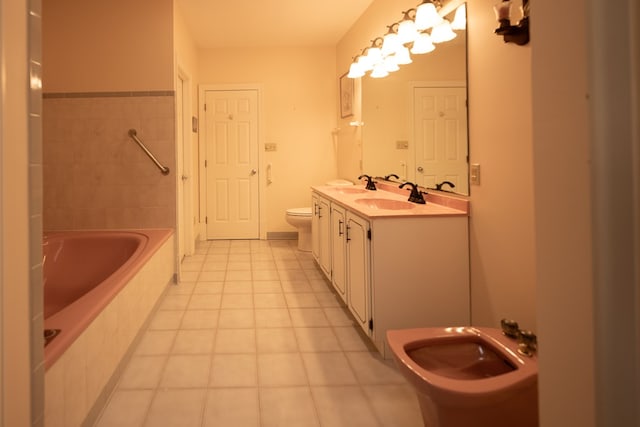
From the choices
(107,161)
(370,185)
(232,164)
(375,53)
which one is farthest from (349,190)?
(232,164)

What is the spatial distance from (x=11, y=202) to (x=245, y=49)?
5.41m

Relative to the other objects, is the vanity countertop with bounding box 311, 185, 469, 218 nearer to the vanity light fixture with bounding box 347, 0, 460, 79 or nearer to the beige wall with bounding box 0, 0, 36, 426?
the vanity light fixture with bounding box 347, 0, 460, 79

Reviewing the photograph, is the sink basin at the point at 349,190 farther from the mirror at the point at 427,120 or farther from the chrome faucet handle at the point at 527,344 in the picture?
the chrome faucet handle at the point at 527,344

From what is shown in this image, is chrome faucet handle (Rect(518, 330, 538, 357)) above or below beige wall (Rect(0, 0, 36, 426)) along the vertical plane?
below

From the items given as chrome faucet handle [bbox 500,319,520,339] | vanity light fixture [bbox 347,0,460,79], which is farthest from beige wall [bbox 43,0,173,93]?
chrome faucet handle [bbox 500,319,520,339]

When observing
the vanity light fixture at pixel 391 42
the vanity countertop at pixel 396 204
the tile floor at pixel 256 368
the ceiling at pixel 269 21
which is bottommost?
the tile floor at pixel 256 368

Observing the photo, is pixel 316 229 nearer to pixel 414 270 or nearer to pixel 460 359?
pixel 414 270

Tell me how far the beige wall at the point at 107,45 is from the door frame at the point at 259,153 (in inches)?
79.3

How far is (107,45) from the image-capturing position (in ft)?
12.4

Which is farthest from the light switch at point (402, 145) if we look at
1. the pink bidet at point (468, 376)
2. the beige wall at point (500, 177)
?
the pink bidet at point (468, 376)

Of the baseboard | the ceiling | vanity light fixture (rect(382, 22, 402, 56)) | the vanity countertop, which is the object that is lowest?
the baseboard

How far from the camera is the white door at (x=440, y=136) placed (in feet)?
8.28

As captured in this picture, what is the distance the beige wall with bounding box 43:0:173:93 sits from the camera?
3742 mm

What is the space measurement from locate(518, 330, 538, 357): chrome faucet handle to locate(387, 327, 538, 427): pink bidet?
0.8 inches
